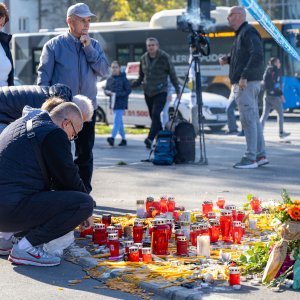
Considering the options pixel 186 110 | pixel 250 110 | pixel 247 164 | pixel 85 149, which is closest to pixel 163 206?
pixel 85 149

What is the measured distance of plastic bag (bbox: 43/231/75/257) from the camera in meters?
7.38

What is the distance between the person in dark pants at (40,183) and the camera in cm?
698

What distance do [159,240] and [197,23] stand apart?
29.0ft

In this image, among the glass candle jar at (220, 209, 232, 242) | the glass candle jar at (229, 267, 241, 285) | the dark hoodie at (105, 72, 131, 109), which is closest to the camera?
the glass candle jar at (229, 267, 241, 285)

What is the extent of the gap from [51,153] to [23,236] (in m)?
0.81

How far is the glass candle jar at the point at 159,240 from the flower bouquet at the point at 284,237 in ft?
3.88

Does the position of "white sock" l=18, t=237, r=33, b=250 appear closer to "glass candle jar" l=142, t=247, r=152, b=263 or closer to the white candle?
"glass candle jar" l=142, t=247, r=152, b=263

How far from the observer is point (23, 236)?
7.37 m

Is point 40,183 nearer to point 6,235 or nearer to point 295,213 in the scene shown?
point 6,235

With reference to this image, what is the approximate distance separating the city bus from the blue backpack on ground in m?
15.2

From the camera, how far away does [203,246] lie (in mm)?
7504

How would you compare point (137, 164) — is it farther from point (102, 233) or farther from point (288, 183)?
point (102, 233)

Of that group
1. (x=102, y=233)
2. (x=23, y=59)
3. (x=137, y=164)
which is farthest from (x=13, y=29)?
(x=102, y=233)

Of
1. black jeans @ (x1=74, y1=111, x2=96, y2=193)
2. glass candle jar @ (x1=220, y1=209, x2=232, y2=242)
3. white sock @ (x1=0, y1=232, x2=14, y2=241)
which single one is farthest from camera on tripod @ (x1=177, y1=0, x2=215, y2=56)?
white sock @ (x1=0, y1=232, x2=14, y2=241)
